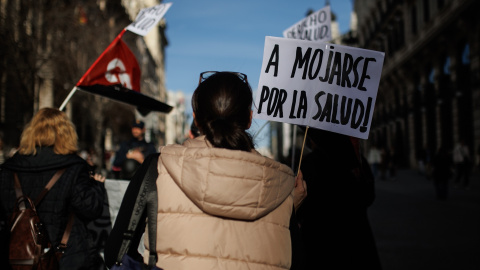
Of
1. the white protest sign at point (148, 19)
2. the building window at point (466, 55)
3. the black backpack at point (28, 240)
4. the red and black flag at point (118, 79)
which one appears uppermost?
the building window at point (466, 55)

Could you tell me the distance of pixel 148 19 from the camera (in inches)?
237

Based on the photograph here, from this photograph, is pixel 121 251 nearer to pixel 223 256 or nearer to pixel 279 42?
pixel 223 256

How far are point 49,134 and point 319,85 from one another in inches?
73.3

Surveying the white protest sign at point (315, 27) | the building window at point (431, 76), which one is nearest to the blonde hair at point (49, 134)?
the white protest sign at point (315, 27)

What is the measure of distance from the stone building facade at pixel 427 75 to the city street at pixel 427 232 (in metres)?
4.03

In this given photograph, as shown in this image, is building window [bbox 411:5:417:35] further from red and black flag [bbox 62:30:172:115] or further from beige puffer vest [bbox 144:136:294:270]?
beige puffer vest [bbox 144:136:294:270]

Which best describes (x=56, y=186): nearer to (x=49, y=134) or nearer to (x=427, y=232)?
(x=49, y=134)

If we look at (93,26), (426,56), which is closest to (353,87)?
(93,26)

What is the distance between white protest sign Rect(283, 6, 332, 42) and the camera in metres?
7.00

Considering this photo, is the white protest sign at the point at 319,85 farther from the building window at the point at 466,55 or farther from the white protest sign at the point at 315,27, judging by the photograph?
the building window at the point at 466,55

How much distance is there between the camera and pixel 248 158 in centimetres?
176

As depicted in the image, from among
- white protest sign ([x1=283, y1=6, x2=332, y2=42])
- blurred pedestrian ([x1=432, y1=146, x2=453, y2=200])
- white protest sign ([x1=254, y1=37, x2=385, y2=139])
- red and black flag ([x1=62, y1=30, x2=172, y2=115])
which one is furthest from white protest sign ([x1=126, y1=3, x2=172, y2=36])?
blurred pedestrian ([x1=432, y1=146, x2=453, y2=200])

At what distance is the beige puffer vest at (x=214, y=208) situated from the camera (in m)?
1.73

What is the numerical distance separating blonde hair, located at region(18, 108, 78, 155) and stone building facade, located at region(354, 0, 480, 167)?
1264cm
